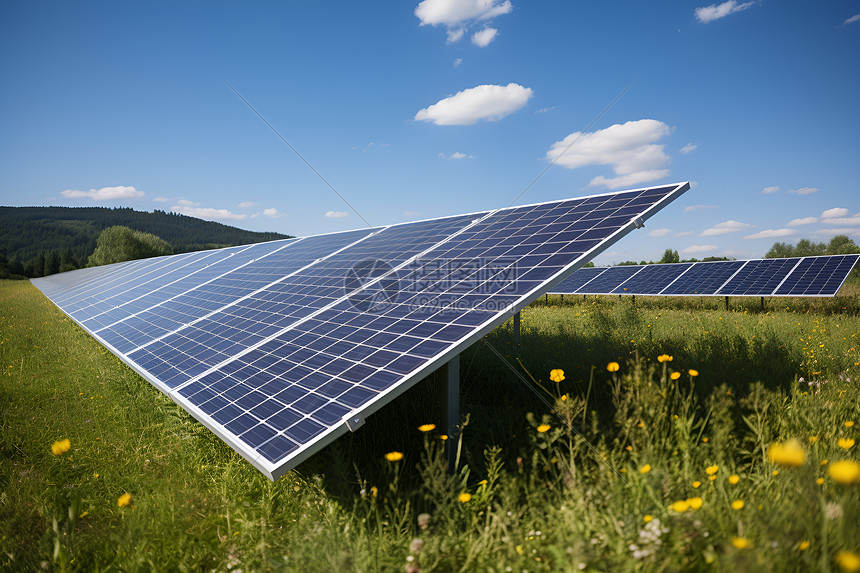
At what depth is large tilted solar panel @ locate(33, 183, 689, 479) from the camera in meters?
3.99

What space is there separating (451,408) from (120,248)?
72807mm

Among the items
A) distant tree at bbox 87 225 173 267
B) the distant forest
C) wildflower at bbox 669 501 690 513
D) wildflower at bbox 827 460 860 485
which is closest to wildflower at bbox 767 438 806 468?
wildflower at bbox 827 460 860 485

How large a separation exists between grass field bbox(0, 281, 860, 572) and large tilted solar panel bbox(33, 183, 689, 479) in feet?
2.31

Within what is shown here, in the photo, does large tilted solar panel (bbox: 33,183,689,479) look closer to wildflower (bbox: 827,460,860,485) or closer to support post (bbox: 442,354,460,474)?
support post (bbox: 442,354,460,474)

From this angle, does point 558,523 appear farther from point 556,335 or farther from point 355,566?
point 556,335

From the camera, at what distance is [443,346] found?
13.6ft

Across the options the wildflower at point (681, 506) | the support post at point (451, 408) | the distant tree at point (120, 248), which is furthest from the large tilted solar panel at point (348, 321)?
the distant tree at point (120, 248)

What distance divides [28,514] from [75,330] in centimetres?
1343

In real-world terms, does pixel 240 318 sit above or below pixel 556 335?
above

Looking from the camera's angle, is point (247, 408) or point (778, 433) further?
point (778, 433)

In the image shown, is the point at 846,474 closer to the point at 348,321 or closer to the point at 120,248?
the point at 348,321

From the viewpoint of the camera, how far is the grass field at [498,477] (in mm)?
2734

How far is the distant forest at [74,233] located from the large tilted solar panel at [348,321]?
267 ft

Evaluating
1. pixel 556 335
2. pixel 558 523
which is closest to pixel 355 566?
pixel 558 523
